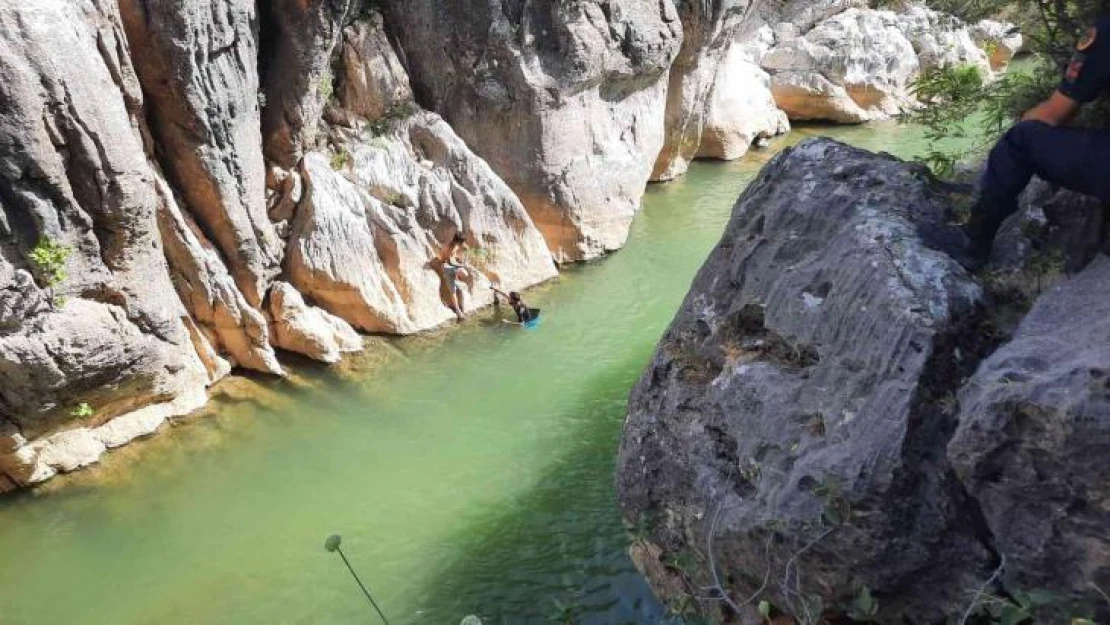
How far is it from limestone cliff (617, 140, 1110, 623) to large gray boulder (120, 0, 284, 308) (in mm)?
7223

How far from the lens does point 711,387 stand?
5746 millimetres

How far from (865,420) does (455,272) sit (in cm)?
944

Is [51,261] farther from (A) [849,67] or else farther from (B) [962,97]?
(A) [849,67]

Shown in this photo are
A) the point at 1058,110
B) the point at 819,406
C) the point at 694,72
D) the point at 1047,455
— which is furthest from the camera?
the point at 694,72

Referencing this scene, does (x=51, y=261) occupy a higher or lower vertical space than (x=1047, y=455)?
lower

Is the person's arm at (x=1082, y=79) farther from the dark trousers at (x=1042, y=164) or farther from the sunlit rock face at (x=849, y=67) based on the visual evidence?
the sunlit rock face at (x=849, y=67)

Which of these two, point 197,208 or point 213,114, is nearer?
point 213,114

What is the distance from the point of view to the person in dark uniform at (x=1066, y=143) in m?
4.38

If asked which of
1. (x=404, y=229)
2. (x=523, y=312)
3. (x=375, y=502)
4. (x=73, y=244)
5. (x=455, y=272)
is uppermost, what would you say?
(x=73, y=244)

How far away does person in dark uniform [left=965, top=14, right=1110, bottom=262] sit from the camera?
14.4 feet

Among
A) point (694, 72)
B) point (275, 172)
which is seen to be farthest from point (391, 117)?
point (694, 72)

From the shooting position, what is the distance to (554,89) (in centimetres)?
1480

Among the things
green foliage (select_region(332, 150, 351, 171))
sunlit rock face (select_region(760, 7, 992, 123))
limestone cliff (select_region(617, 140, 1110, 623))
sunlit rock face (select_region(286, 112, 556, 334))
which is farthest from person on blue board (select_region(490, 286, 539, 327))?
sunlit rock face (select_region(760, 7, 992, 123))

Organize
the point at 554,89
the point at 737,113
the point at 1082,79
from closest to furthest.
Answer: the point at 1082,79
the point at 554,89
the point at 737,113
